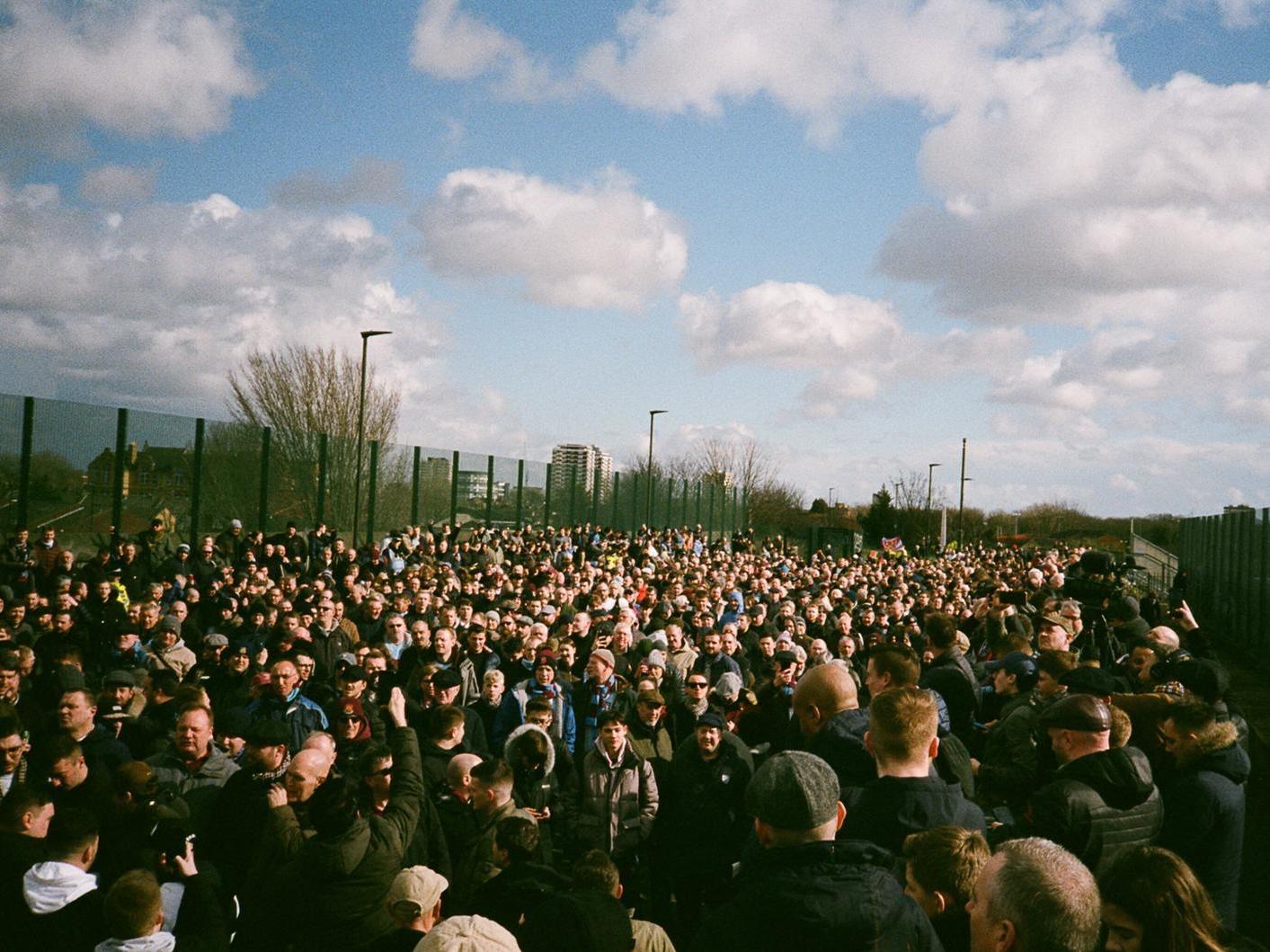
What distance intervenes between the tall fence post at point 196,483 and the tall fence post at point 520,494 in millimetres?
10641

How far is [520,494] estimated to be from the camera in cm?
2866

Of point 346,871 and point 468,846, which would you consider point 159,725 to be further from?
point 346,871

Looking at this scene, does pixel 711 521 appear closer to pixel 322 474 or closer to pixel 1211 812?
pixel 322 474

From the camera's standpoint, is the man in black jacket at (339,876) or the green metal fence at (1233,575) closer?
the man in black jacket at (339,876)


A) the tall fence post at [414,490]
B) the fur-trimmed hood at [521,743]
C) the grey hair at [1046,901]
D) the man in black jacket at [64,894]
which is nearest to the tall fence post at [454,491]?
the tall fence post at [414,490]

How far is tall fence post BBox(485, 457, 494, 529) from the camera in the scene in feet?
90.2

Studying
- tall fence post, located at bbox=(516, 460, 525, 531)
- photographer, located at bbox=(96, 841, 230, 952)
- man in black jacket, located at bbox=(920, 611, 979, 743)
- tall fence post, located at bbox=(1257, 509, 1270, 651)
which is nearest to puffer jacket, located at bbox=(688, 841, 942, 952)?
photographer, located at bbox=(96, 841, 230, 952)

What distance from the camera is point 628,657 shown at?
9961 millimetres

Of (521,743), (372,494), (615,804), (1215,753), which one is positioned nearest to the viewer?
(1215,753)

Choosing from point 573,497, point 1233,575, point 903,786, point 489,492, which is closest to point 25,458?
point 489,492

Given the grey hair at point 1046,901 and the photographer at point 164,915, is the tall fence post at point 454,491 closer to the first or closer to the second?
the photographer at point 164,915

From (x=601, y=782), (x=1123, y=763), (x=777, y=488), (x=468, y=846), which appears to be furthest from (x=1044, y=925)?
(x=777, y=488)

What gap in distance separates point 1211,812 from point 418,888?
327 centimetres

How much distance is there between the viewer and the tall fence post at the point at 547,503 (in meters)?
29.9
